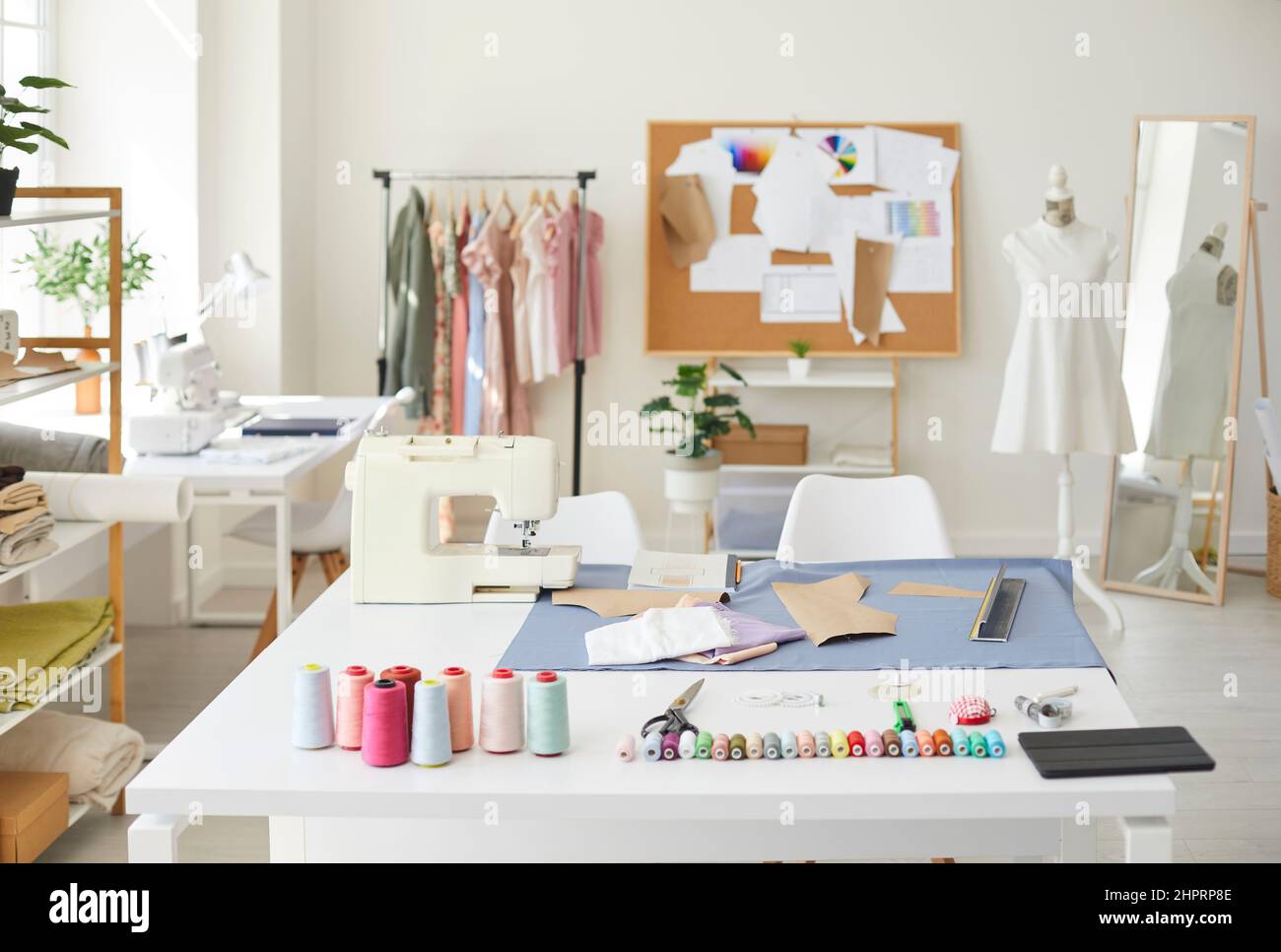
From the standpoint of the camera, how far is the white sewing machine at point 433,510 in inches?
99.3

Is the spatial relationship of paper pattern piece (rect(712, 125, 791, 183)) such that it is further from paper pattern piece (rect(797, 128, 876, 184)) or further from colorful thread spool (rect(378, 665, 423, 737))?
colorful thread spool (rect(378, 665, 423, 737))

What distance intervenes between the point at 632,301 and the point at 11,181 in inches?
133

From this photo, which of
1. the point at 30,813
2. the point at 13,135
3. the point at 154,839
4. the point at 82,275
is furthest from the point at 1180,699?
the point at 82,275

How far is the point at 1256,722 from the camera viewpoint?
13.2 ft

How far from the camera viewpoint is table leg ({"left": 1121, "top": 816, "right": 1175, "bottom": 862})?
70.7 inches

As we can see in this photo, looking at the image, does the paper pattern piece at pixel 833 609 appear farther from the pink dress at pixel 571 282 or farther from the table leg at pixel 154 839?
the pink dress at pixel 571 282

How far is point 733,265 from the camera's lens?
5.97m

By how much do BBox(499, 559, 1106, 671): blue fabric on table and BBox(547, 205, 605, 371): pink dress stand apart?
305 cm

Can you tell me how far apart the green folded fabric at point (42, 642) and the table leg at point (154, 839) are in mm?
1305

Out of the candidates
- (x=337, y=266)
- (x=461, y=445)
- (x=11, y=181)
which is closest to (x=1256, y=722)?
(x=461, y=445)

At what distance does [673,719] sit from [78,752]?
1.84m

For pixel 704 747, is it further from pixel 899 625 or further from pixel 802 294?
pixel 802 294

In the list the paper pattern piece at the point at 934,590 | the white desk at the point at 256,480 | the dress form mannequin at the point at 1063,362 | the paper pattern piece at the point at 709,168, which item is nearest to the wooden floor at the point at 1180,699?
the dress form mannequin at the point at 1063,362
